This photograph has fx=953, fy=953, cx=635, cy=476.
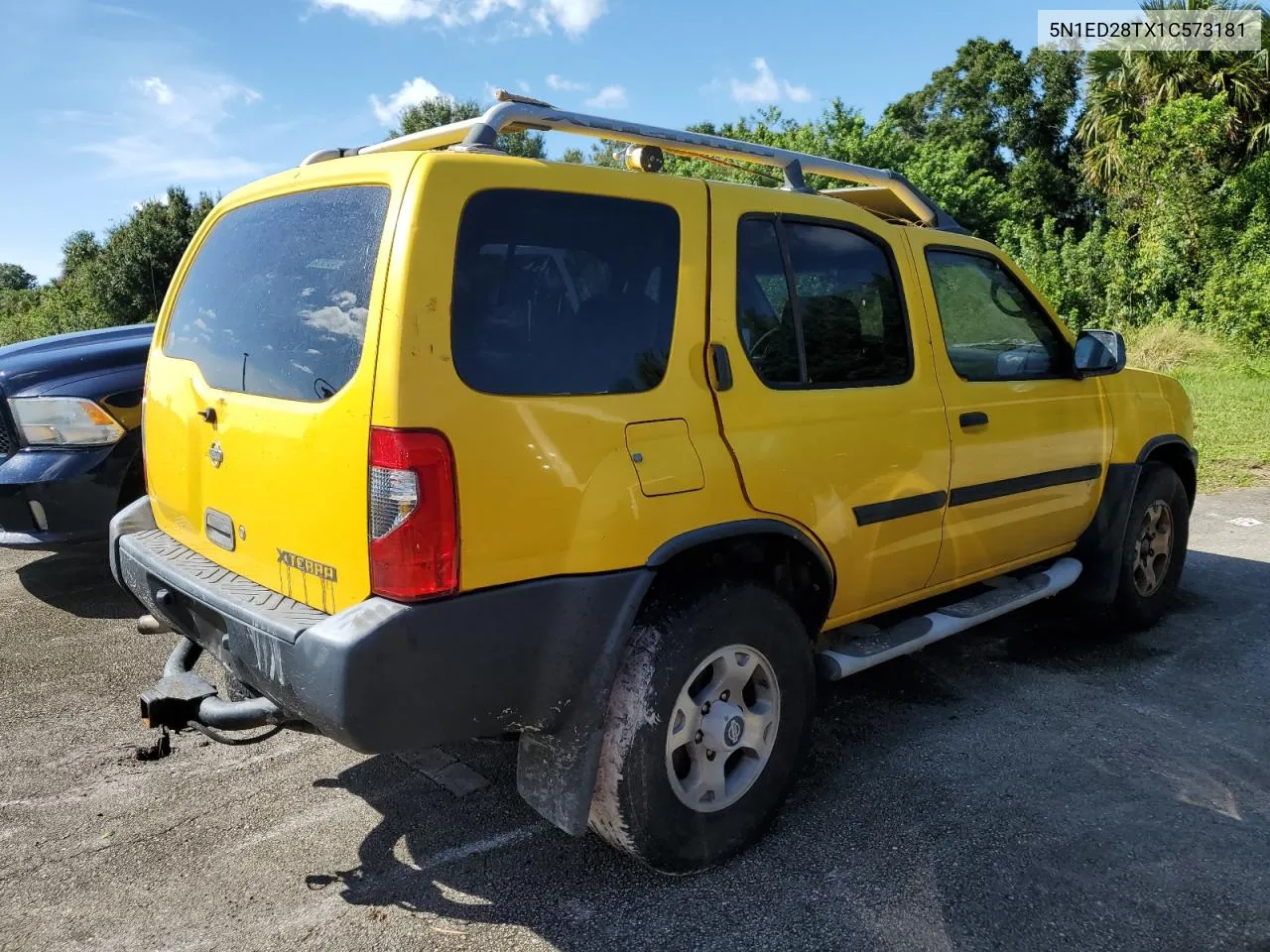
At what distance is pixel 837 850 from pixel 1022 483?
1.77 metres

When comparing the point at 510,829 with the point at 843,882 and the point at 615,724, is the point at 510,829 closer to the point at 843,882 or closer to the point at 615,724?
the point at 615,724

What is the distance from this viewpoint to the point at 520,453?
228cm

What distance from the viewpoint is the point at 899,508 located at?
329cm

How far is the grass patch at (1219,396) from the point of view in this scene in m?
8.94

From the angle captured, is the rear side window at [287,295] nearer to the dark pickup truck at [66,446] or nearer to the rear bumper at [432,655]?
the rear bumper at [432,655]

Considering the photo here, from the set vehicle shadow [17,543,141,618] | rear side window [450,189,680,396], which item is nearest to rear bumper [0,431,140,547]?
vehicle shadow [17,543,141,618]

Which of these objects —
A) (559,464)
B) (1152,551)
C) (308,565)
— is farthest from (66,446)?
(1152,551)

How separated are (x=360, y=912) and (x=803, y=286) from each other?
2.28m

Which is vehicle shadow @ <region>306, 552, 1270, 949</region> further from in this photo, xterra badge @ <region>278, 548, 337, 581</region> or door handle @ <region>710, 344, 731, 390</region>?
door handle @ <region>710, 344, 731, 390</region>

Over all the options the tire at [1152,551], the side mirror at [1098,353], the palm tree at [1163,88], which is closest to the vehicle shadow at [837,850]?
the tire at [1152,551]

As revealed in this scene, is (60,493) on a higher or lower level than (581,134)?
lower

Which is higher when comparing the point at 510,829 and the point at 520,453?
the point at 520,453

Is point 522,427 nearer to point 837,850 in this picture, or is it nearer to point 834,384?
point 834,384

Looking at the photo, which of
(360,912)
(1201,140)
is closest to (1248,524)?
(360,912)
